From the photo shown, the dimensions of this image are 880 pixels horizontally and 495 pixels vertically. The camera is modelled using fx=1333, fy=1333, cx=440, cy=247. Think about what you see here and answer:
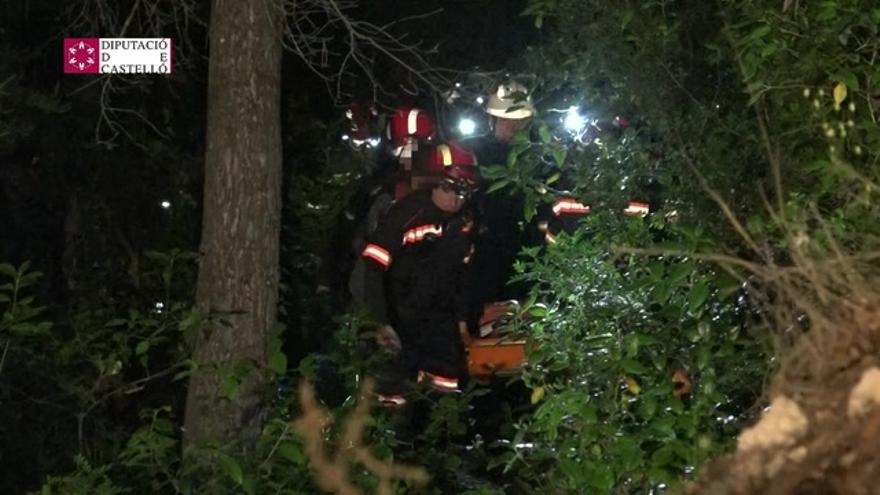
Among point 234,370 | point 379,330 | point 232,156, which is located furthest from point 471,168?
point 234,370

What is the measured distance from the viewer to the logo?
250 inches

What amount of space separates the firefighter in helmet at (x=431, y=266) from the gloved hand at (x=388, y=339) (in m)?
0.06

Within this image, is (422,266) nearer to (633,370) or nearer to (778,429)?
(633,370)

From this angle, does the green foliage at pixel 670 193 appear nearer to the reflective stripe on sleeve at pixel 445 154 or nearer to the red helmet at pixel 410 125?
the reflective stripe on sleeve at pixel 445 154

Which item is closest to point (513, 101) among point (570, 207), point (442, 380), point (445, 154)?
point (570, 207)

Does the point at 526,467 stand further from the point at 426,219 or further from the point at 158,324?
the point at 426,219

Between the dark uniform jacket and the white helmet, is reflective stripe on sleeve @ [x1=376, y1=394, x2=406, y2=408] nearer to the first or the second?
the dark uniform jacket

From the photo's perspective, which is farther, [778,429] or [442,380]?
[442,380]

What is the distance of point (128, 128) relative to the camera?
682 cm

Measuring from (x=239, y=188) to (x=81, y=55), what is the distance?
172 centimetres

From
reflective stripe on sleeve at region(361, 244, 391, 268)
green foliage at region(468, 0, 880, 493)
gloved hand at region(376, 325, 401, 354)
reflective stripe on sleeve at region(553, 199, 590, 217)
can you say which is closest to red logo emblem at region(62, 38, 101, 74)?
reflective stripe on sleeve at region(361, 244, 391, 268)

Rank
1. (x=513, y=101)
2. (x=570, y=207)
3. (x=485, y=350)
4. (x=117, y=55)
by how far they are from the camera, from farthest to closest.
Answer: (x=485, y=350) < (x=117, y=55) < (x=513, y=101) < (x=570, y=207)

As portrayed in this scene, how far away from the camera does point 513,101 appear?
5.14 meters

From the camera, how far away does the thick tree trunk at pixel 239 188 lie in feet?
16.9
